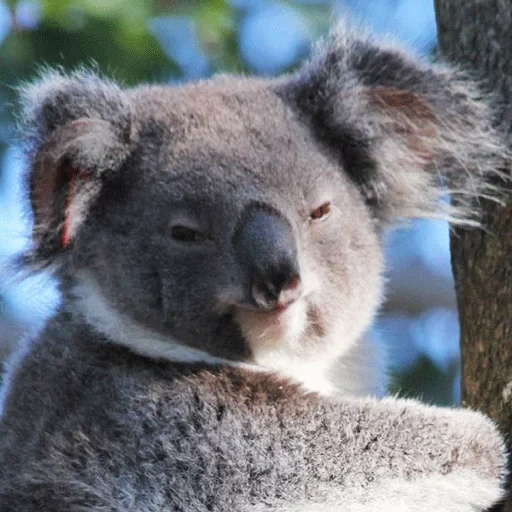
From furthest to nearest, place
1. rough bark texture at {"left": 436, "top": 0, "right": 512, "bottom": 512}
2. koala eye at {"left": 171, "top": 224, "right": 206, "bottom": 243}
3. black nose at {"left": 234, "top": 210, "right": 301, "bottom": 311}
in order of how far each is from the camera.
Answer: koala eye at {"left": 171, "top": 224, "right": 206, "bottom": 243}, rough bark texture at {"left": 436, "top": 0, "right": 512, "bottom": 512}, black nose at {"left": 234, "top": 210, "right": 301, "bottom": 311}

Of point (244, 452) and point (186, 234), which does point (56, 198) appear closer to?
point (186, 234)

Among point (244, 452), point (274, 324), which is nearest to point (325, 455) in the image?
point (244, 452)

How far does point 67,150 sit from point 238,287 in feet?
2.19

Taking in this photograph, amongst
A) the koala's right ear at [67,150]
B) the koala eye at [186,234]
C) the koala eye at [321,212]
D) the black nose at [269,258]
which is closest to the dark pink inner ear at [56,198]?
the koala's right ear at [67,150]

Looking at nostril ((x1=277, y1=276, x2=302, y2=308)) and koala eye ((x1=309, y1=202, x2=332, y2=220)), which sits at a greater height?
koala eye ((x1=309, y1=202, x2=332, y2=220))

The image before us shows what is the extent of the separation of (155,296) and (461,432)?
0.94m

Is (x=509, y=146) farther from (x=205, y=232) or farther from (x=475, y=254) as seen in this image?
(x=205, y=232)

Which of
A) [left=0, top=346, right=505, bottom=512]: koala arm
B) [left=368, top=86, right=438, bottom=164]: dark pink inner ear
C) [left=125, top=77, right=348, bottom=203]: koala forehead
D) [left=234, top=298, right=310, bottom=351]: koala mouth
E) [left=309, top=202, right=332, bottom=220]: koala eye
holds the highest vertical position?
[left=368, top=86, right=438, bottom=164]: dark pink inner ear

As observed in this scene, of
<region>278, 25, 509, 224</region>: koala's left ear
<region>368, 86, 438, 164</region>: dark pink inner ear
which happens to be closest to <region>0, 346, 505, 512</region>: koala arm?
<region>278, 25, 509, 224</region>: koala's left ear

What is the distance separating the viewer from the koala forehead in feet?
11.7

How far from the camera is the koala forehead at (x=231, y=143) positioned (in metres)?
3.56

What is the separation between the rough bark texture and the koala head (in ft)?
0.29

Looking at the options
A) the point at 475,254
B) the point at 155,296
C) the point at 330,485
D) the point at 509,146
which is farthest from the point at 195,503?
the point at 509,146

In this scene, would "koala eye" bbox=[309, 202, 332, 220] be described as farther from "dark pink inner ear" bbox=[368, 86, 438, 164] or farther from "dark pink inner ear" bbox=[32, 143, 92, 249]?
"dark pink inner ear" bbox=[32, 143, 92, 249]
